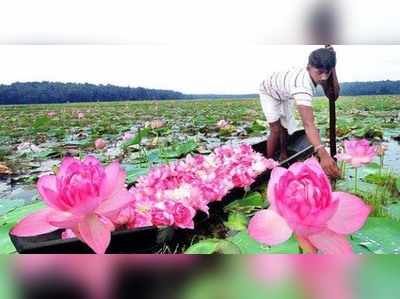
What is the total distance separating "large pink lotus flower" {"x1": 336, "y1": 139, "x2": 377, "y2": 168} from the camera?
135cm

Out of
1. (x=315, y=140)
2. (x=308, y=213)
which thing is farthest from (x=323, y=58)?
(x=308, y=213)

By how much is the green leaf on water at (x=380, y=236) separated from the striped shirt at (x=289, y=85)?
14.0 inches

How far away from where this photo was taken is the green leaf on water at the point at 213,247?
1.32 metres

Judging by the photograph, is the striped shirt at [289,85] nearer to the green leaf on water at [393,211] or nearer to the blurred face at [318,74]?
the blurred face at [318,74]

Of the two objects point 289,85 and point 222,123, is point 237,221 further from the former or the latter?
point 289,85

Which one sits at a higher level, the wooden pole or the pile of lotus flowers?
the wooden pole

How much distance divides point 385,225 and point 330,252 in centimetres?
19

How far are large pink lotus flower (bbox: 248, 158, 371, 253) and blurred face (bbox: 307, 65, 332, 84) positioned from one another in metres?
0.22

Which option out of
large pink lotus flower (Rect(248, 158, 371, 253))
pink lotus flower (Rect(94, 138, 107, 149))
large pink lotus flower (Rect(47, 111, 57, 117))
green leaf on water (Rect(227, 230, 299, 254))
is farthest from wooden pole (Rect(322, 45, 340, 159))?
large pink lotus flower (Rect(47, 111, 57, 117))

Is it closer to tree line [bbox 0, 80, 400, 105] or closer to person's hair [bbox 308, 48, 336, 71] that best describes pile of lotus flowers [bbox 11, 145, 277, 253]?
tree line [bbox 0, 80, 400, 105]

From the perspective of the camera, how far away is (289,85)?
1.37m

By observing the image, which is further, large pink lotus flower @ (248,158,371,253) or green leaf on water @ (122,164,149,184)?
green leaf on water @ (122,164,149,184)

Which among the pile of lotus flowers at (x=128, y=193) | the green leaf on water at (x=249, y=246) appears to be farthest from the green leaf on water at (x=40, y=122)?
the green leaf on water at (x=249, y=246)

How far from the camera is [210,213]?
133 cm
